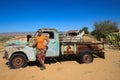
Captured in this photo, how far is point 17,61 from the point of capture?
803cm

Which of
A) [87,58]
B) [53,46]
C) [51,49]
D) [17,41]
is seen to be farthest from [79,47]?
[17,41]

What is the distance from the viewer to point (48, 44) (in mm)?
8508

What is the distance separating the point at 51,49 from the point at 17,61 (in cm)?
188

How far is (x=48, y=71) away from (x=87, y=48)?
303cm

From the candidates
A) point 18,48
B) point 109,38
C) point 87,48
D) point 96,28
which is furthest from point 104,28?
point 18,48

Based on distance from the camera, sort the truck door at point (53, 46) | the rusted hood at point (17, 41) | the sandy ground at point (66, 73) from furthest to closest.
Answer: the truck door at point (53, 46)
the rusted hood at point (17, 41)
the sandy ground at point (66, 73)

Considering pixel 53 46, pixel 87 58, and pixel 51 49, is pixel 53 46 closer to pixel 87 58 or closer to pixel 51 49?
pixel 51 49

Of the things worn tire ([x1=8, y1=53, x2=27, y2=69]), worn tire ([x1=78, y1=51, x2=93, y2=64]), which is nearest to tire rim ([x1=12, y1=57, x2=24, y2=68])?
worn tire ([x1=8, y1=53, x2=27, y2=69])

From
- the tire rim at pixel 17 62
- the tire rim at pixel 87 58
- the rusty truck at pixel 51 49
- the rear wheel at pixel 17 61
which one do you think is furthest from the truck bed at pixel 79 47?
the tire rim at pixel 17 62

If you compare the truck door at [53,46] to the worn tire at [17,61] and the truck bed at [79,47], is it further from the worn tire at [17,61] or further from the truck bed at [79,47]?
the worn tire at [17,61]

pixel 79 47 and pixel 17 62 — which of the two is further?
pixel 79 47

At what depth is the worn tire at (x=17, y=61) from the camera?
26.2 feet

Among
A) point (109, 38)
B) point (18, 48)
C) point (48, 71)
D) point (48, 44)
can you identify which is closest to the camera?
point (48, 71)

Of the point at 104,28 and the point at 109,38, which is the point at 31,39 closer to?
the point at 109,38
